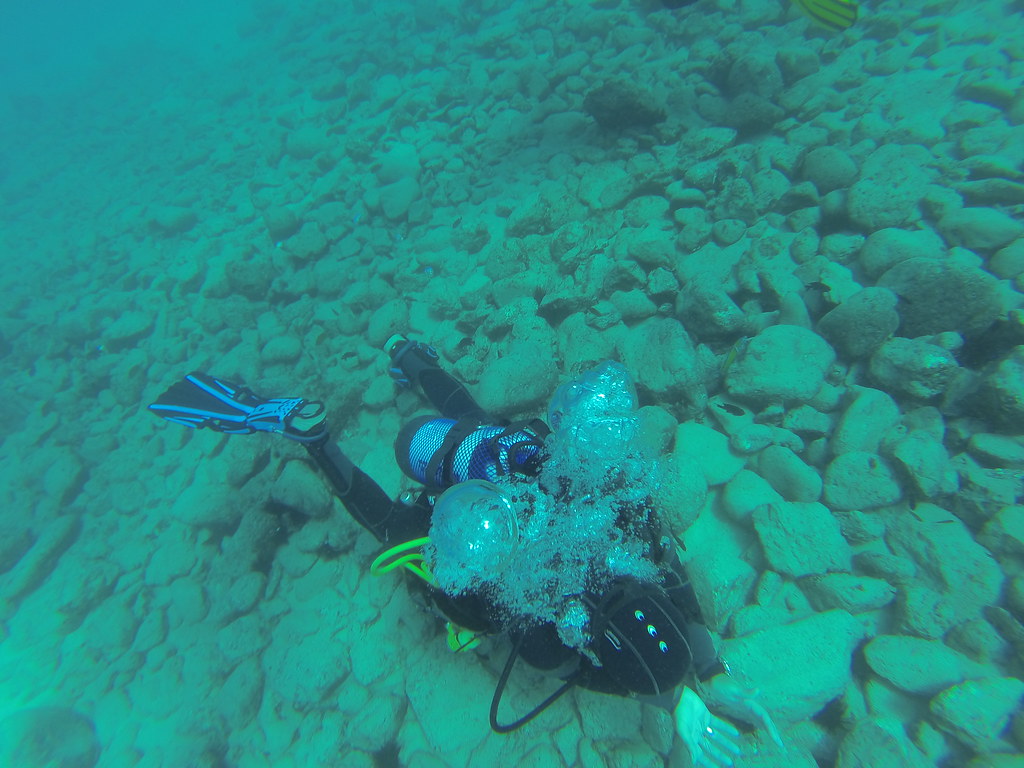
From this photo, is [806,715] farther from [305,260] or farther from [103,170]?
[103,170]

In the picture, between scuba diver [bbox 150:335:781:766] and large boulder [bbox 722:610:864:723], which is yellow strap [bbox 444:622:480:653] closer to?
scuba diver [bbox 150:335:781:766]

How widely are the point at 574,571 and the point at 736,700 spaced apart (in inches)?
42.8

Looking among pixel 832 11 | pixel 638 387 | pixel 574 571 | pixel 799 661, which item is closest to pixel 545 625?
pixel 574 571

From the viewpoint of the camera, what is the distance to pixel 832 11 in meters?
6.00

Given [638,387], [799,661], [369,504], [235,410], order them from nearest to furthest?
[799,661]
[369,504]
[638,387]
[235,410]

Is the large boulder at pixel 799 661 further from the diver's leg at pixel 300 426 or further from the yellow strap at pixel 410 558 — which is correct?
the diver's leg at pixel 300 426

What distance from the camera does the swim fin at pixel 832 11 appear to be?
19.6ft

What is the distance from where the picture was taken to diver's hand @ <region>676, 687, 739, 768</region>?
2.18m

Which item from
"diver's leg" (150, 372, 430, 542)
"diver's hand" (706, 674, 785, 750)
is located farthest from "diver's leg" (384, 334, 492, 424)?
"diver's hand" (706, 674, 785, 750)

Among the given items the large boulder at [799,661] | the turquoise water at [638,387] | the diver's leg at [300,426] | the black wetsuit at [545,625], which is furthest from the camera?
the diver's leg at [300,426]

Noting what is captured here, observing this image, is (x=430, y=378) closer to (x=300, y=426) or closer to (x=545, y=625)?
(x=300, y=426)

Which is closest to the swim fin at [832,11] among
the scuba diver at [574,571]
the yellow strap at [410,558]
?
the scuba diver at [574,571]

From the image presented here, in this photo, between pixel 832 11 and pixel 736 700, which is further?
pixel 832 11

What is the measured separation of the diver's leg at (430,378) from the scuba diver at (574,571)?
3.36 feet
